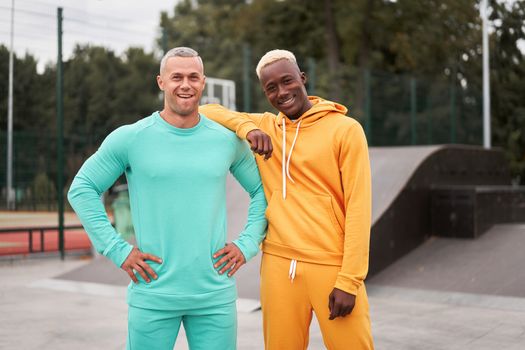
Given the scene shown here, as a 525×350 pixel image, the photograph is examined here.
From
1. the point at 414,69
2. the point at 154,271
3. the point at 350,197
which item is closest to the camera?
the point at 154,271

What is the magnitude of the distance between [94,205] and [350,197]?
1056 millimetres

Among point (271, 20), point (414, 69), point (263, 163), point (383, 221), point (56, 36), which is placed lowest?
point (383, 221)

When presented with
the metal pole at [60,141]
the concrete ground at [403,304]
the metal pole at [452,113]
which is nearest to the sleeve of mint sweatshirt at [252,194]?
the concrete ground at [403,304]

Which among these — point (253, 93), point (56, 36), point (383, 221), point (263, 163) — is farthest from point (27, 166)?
point (253, 93)

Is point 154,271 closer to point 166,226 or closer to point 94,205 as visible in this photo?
point 166,226

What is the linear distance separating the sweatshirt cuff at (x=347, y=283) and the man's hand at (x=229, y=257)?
42 cm

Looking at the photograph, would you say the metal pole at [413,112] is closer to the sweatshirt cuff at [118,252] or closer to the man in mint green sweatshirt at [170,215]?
the man in mint green sweatshirt at [170,215]

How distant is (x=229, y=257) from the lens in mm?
2541

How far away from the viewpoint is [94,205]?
8.07ft

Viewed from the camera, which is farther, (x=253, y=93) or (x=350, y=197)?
(x=253, y=93)

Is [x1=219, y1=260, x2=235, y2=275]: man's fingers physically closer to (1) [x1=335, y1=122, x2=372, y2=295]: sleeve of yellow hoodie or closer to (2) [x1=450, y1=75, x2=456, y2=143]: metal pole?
(1) [x1=335, y1=122, x2=372, y2=295]: sleeve of yellow hoodie

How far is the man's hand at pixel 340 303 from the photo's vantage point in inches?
103

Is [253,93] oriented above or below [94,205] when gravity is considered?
above

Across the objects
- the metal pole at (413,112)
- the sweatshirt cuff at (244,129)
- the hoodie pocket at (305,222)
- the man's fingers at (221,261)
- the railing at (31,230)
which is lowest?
the railing at (31,230)
